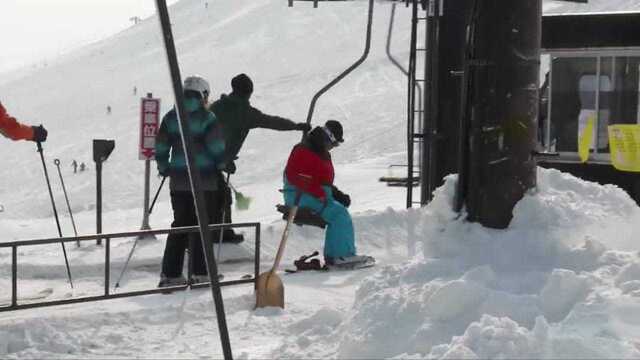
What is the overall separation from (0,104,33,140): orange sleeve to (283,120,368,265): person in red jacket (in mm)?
2263

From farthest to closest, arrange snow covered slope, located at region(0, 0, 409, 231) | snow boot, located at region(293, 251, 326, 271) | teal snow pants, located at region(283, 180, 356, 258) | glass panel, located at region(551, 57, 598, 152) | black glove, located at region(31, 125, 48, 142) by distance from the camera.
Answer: snow covered slope, located at region(0, 0, 409, 231) < glass panel, located at region(551, 57, 598, 152) < snow boot, located at region(293, 251, 326, 271) < teal snow pants, located at region(283, 180, 356, 258) < black glove, located at region(31, 125, 48, 142)

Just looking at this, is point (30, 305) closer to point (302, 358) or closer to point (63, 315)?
point (63, 315)

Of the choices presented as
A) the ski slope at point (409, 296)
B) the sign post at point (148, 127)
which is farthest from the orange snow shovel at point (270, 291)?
the sign post at point (148, 127)

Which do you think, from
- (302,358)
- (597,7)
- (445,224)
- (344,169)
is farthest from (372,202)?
(597,7)

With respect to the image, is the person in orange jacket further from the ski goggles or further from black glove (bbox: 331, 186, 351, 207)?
black glove (bbox: 331, 186, 351, 207)

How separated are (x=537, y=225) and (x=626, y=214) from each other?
4.10 ft

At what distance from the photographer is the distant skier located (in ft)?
24.3

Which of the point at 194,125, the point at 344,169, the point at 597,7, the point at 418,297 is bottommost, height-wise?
the point at 344,169

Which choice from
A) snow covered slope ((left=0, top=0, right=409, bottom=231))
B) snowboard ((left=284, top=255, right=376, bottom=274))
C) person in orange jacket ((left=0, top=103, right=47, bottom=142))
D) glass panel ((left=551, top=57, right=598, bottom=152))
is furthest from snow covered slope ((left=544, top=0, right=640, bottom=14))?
person in orange jacket ((left=0, top=103, right=47, bottom=142))

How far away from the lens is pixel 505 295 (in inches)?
195

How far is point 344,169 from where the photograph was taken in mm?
29469

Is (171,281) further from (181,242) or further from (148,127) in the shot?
(148,127)

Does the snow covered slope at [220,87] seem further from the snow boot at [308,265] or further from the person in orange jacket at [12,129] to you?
the person in orange jacket at [12,129]

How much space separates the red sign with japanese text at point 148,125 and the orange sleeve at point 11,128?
3.68 meters
